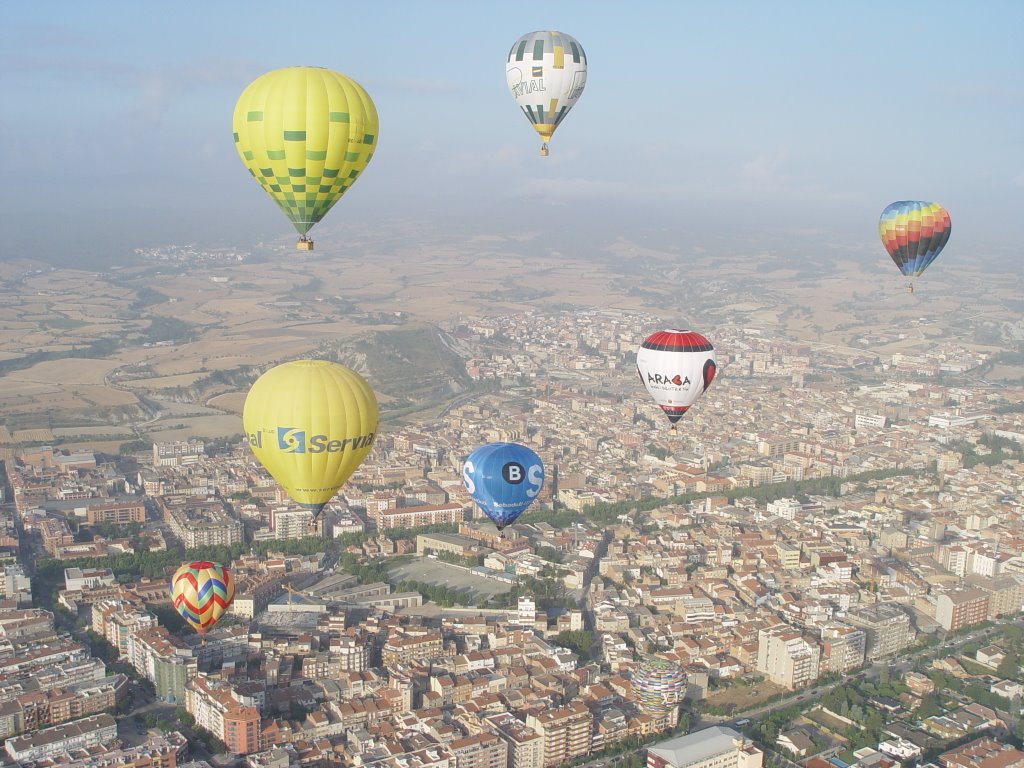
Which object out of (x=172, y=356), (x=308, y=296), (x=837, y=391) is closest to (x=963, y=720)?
(x=837, y=391)

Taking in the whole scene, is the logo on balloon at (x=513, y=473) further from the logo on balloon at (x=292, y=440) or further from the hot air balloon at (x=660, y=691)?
the logo on balloon at (x=292, y=440)

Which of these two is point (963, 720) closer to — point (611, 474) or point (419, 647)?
point (419, 647)

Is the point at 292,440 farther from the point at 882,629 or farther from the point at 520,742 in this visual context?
the point at 882,629

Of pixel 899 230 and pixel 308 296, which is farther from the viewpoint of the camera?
pixel 308 296

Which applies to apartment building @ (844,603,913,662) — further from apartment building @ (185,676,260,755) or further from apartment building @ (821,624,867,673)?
apartment building @ (185,676,260,755)

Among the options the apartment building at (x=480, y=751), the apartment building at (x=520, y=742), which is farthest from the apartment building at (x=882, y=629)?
the apartment building at (x=480, y=751)

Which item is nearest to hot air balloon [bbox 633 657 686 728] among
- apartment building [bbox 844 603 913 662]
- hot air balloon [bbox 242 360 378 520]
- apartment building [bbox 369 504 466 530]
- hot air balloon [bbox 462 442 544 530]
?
hot air balloon [bbox 462 442 544 530]
